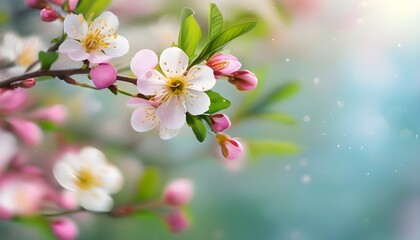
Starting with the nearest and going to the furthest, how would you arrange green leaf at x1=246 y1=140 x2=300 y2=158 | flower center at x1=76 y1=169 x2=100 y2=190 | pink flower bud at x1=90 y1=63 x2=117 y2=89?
1. pink flower bud at x1=90 y1=63 x2=117 y2=89
2. flower center at x1=76 y1=169 x2=100 y2=190
3. green leaf at x1=246 y1=140 x2=300 y2=158

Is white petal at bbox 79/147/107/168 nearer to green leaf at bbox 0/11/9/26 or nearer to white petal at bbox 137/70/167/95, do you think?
green leaf at bbox 0/11/9/26

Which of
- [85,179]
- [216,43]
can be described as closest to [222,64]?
[216,43]

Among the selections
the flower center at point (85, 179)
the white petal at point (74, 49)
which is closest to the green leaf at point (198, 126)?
A: the white petal at point (74, 49)

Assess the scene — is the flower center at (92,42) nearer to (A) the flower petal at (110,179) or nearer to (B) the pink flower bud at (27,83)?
(B) the pink flower bud at (27,83)

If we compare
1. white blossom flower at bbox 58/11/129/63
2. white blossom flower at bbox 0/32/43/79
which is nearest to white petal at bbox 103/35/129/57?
white blossom flower at bbox 58/11/129/63

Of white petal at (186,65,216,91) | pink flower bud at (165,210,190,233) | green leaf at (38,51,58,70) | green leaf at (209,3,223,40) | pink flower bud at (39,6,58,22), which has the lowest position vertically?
green leaf at (38,51,58,70)
